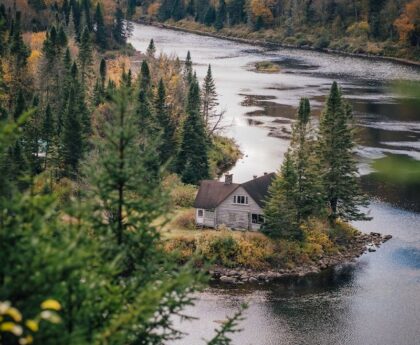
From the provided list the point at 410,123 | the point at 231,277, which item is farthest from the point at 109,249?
the point at 410,123

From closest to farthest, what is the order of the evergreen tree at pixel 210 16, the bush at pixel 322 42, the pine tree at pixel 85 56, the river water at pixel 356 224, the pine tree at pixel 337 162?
the river water at pixel 356 224, the pine tree at pixel 337 162, the pine tree at pixel 85 56, the bush at pixel 322 42, the evergreen tree at pixel 210 16

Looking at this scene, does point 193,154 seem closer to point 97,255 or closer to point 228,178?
point 228,178

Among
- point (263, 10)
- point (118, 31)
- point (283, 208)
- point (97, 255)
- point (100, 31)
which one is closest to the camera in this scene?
point (97, 255)

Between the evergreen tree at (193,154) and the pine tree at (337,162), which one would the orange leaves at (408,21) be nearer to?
the evergreen tree at (193,154)

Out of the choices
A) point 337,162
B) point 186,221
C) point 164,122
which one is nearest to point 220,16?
point 164,122

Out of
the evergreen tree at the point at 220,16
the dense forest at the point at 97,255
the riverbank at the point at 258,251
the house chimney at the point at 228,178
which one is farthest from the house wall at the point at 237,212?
the evergreen tree at the point at 220,16

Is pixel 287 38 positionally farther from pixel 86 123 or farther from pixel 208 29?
pixel 86 123

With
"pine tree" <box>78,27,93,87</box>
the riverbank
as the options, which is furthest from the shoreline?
the riverbank
